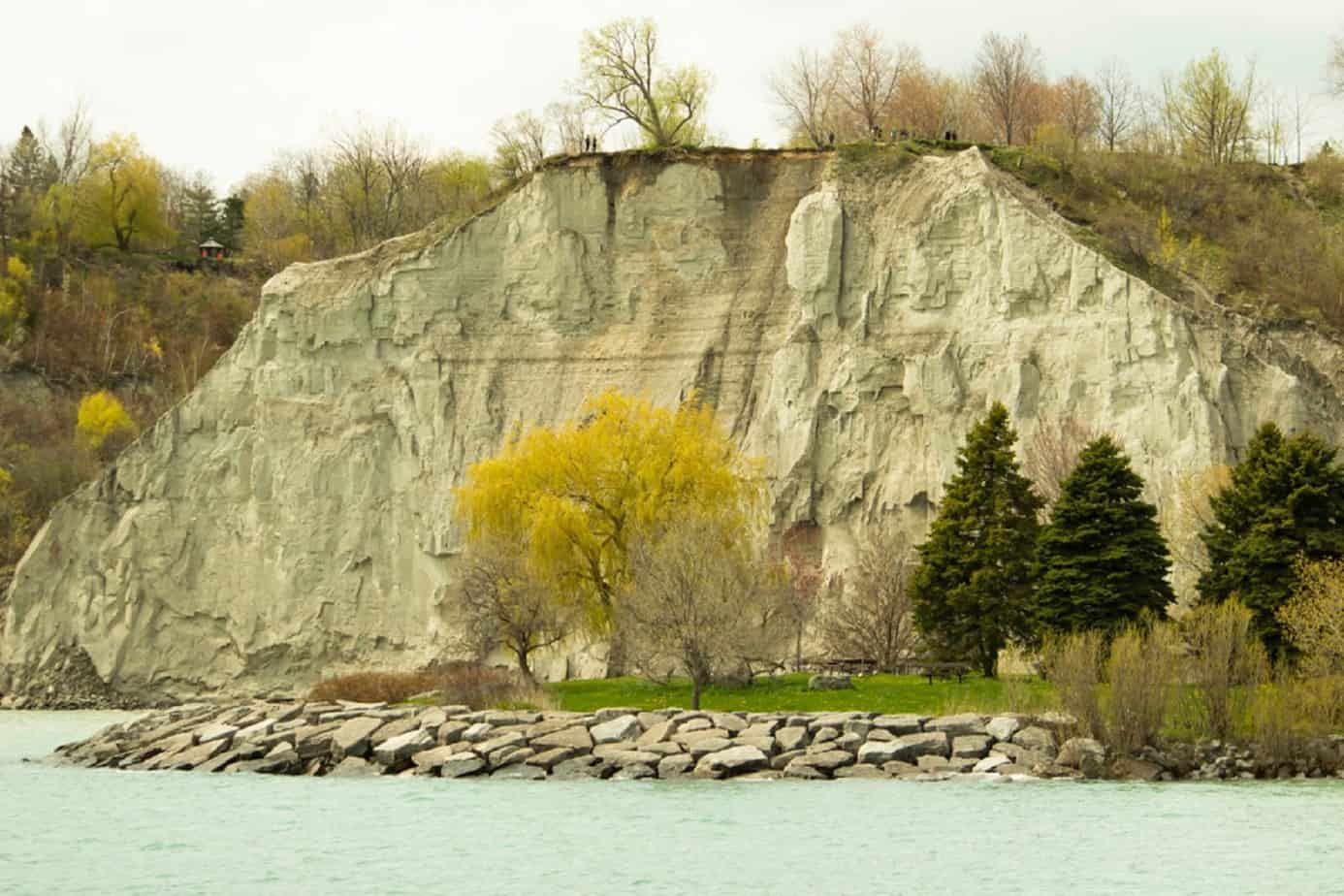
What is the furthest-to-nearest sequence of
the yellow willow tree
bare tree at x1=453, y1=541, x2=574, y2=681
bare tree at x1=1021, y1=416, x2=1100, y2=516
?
bare tree at x1=1021, y1=416, x2=1100, y2=516
the yellow willow tree
bare tree at x1=453, y1=541, x2=574, y2=681

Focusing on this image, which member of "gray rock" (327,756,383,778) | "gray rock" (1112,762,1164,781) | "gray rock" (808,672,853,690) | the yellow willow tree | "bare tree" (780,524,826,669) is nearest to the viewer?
"gray rock" (1112,762,1164,781)

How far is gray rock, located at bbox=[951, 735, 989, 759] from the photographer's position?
32.7 m

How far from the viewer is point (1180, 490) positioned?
151 ft

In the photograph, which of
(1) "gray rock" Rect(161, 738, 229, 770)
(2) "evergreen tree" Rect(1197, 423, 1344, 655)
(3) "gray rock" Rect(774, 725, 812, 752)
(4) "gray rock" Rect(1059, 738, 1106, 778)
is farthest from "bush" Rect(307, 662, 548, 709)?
(2) "evergreen tree" Rect(1197, 423, 1344, 655)

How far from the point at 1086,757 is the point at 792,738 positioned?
16.5ft

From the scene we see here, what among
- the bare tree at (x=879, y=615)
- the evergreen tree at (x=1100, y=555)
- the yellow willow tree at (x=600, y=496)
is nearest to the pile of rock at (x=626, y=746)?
the evergreen tree at (x=1100, y=555)

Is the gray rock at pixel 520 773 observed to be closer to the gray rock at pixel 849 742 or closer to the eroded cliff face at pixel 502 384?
the gray rock at pixel 849 742

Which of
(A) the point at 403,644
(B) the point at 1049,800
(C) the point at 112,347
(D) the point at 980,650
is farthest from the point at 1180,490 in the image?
(C) the point at 112,347

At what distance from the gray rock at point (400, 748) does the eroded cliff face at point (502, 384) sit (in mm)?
18051

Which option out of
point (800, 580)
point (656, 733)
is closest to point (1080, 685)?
point (656, 733)

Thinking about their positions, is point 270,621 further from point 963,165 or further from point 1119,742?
point 1119,742

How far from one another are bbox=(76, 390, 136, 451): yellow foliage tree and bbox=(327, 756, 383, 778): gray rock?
39871mm

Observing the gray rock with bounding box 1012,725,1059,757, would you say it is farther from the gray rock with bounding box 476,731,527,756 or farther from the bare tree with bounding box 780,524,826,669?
the gray rock with bounding box 476,731,527,756

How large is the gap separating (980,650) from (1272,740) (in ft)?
28.8
